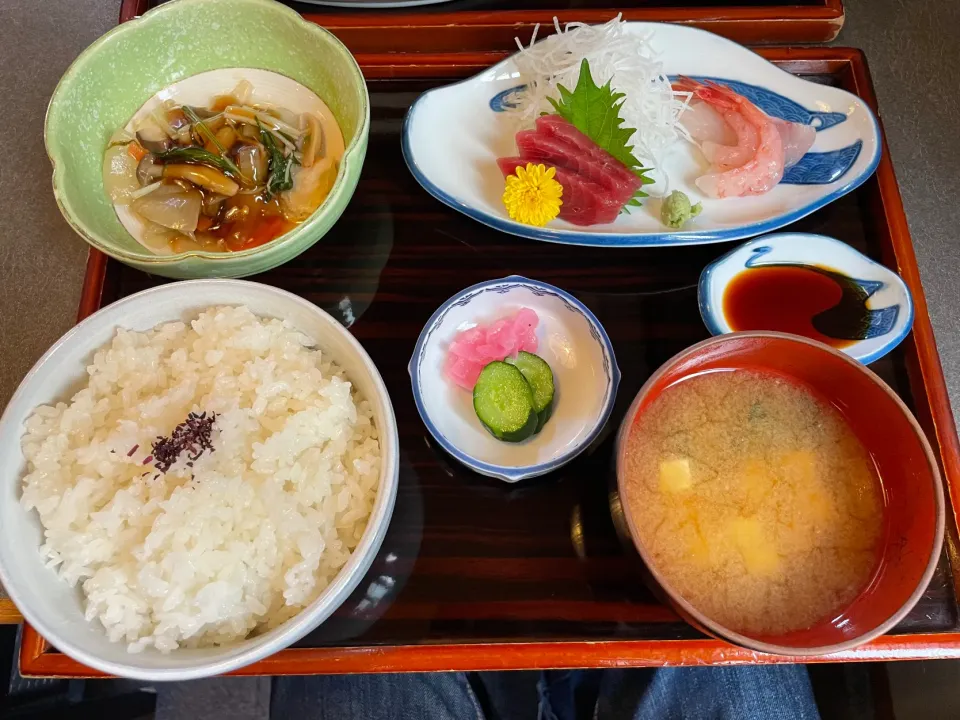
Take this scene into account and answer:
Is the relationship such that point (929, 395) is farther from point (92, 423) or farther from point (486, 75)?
point (92, 423)

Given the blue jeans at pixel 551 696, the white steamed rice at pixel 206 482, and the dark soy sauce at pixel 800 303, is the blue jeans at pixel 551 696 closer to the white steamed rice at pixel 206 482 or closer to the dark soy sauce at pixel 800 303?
the white steamed rice at pixel 206 482

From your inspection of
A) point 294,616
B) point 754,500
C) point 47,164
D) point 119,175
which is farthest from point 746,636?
point 47,164

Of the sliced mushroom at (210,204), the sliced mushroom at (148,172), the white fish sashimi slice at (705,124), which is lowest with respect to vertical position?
the sliced mushroom at (210,204)

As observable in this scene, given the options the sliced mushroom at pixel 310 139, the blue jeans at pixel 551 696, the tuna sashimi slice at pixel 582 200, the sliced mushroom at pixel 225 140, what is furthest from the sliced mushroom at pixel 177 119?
the blue jeans at pixel 551 696

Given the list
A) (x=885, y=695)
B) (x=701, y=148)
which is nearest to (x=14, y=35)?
(x=701, y=148)

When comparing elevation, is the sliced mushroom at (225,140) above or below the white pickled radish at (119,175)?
above
